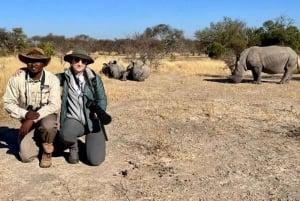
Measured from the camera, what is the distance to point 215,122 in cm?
841

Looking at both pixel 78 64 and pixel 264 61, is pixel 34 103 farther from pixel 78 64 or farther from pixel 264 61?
pixel 264 61

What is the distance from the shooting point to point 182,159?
6121 millimetres

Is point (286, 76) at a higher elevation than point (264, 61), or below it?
below

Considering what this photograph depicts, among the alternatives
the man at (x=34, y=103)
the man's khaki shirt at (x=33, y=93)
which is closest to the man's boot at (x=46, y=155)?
the man at (x=34, y=103)

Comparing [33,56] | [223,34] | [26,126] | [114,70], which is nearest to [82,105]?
[26,126]

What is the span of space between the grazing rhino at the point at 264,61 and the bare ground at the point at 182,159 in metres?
4.12

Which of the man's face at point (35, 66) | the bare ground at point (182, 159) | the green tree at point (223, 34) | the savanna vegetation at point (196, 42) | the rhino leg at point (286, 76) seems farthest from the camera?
the green tree at point (223, 34)

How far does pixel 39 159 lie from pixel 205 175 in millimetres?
2093

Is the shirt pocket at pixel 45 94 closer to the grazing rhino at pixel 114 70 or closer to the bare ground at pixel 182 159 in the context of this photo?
the bare ground at pixel 182 159

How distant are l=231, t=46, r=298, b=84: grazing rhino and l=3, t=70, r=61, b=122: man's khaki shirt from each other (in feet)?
31.5

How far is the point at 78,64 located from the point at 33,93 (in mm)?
653

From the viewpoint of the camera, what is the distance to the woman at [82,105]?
596 centimetres

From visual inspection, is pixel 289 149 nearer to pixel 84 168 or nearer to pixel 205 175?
pixel 205 175

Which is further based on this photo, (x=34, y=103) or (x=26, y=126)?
(x=34, y=103)
